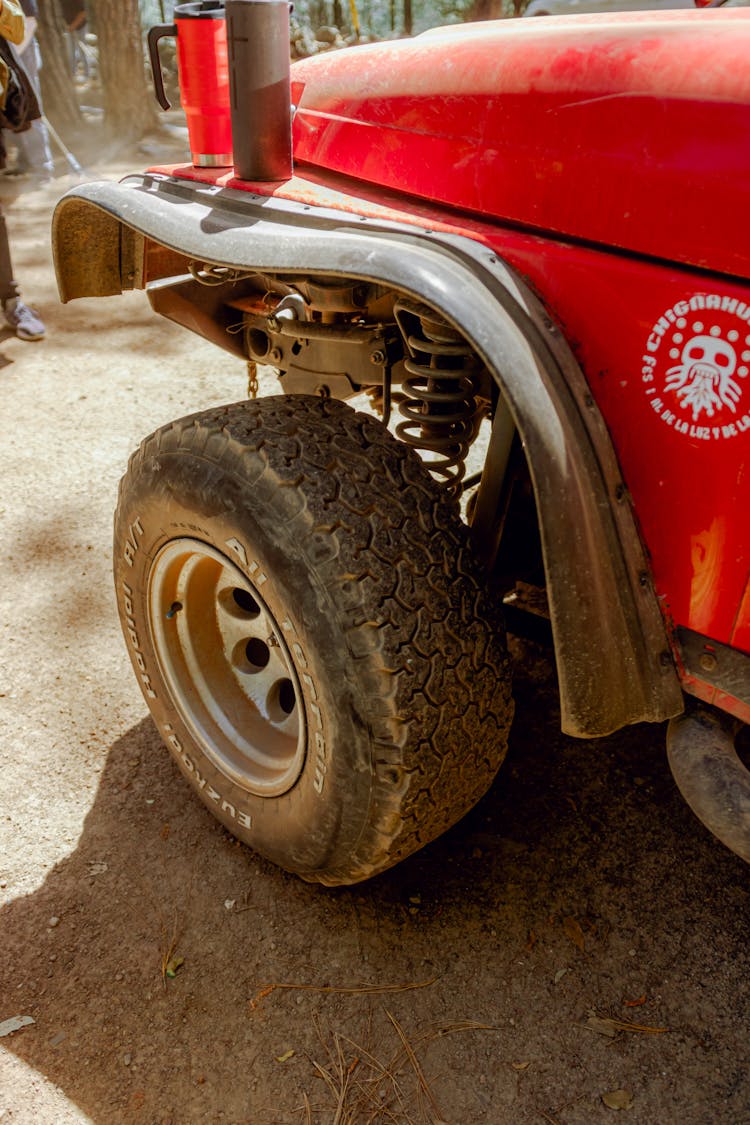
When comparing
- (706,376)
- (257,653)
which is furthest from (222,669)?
(706,376)

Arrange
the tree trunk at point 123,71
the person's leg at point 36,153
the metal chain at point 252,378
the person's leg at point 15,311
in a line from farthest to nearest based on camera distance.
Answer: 1. the tree trunk at point 123,71
2. the person's leg at point 36,153
3. the person's leg at point 15,311
4. the metal chain at point 252,378

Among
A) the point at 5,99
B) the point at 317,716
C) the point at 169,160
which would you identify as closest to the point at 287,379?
the point at 317,716

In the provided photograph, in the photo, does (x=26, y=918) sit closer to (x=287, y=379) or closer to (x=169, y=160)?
(x=287, y=379)

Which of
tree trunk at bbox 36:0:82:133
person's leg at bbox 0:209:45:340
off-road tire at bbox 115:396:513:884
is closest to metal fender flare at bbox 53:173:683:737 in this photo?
off-road tire at bbox 115:396:513:884

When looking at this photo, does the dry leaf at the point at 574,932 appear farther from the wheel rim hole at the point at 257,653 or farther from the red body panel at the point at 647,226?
the wheel rim hole at the point at 257,653

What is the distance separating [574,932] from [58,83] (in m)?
10.9

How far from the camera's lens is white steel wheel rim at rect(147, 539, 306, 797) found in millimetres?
2079

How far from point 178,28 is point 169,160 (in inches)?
321

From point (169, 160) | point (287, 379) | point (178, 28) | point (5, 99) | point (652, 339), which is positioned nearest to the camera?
point (652, 339)

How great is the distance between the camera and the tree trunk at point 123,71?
910 cm

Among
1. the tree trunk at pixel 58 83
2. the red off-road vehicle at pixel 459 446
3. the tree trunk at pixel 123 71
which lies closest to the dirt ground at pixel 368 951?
the red off-road vehicle at pixel 459 446

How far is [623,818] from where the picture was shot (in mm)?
2305

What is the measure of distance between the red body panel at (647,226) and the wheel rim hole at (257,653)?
102cm

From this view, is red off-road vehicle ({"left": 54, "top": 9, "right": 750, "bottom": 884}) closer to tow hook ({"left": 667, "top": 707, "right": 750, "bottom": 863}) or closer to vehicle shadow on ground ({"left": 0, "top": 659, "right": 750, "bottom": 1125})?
tow hook ({"left": 667, "top": 707, "right": 750, "bottom": 863})
